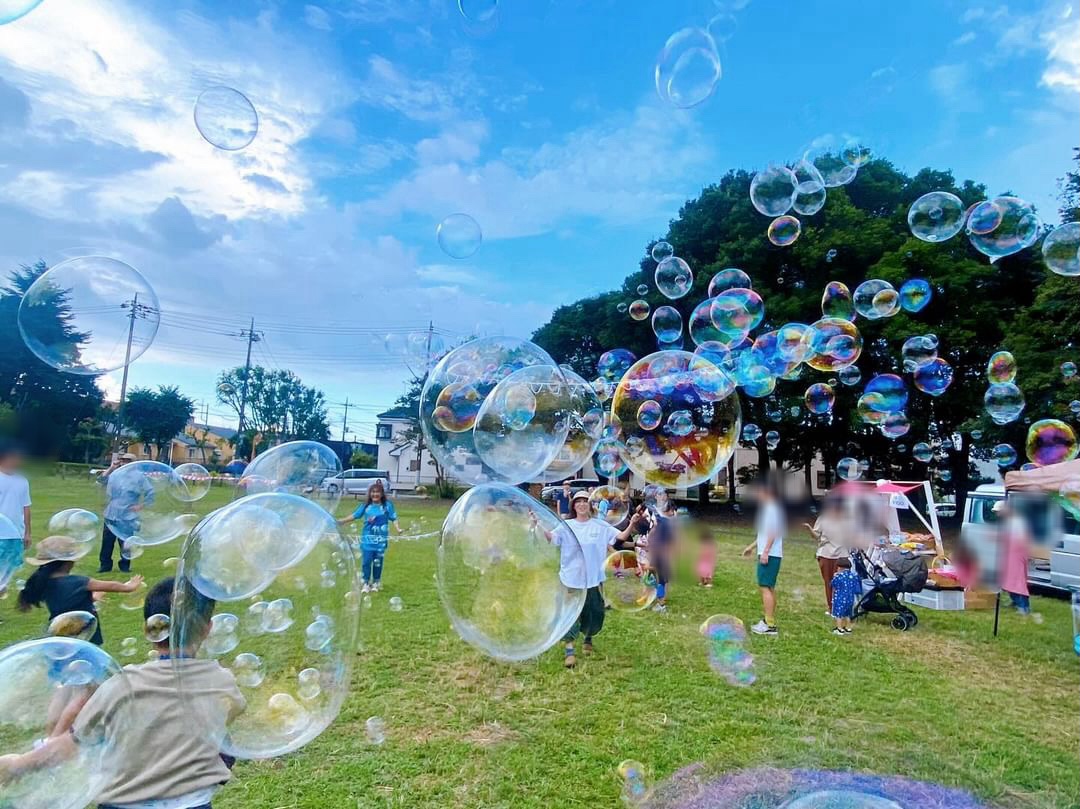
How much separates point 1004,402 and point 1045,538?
398cm

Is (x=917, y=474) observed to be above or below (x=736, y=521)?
above

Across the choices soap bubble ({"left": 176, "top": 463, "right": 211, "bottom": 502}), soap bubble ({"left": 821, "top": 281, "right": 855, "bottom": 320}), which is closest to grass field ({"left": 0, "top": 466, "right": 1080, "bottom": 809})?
soap bubble ({"left": 176, "top": 463, "right": 211, "bottom": 502})

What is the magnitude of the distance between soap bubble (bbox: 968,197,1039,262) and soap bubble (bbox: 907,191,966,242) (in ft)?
0.53

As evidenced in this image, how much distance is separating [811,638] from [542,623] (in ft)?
15.0

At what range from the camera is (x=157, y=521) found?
7145 millimetres

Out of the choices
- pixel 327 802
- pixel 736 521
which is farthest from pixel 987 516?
pixel 327 802

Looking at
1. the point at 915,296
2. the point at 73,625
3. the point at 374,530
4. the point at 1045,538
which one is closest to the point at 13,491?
the point at 73,625

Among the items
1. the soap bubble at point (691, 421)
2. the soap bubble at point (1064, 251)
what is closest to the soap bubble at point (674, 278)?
the soap bubble at point (691, 421)

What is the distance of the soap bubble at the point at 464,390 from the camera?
19.7 feet

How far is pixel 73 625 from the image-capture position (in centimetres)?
375

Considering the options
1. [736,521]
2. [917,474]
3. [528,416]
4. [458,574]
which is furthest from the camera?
[917,474]

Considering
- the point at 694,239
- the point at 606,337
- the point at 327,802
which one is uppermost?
the point at 694,239

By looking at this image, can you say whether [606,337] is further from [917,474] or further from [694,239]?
[917,474]

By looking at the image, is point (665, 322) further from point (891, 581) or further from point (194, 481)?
point (194, 481)
